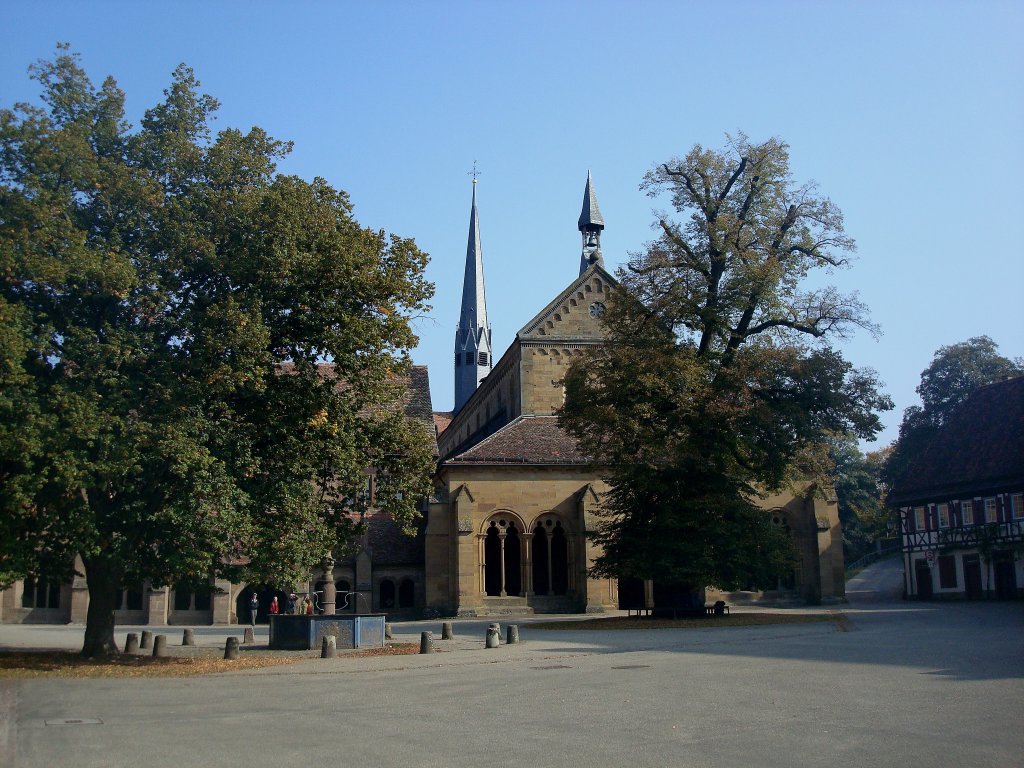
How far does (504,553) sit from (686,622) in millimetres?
15881

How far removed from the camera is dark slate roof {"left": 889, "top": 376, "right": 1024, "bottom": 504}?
164 ft

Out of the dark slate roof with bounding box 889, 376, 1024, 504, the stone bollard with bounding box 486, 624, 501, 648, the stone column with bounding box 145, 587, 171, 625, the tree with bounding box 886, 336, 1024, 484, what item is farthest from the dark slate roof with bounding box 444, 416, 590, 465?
the tree with bounding box 886, 336, 1024, 484

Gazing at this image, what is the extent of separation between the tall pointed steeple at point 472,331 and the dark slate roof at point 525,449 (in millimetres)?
46903

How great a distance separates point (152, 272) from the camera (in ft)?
74.3

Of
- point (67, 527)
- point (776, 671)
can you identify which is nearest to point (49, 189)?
point (67, 527)

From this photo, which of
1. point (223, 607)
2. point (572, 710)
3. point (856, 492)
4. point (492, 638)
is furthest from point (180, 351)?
point (856, 492)

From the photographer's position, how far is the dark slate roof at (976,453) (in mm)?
50031

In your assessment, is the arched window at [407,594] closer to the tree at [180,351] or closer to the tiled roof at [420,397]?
the tiled roof at [420,397]

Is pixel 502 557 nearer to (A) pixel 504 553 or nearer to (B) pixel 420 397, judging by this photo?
(A) pixel 504 553

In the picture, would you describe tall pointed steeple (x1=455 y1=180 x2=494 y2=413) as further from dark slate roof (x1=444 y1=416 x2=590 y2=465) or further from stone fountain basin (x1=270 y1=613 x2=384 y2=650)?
stone fountain basin (x1=270 y1=613 x2=384 y2=650)

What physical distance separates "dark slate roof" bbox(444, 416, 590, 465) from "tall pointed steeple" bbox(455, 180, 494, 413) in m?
46.9

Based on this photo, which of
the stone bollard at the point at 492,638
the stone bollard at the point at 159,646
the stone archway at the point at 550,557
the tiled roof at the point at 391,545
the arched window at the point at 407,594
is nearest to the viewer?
the stone bollard at the point at 492,638

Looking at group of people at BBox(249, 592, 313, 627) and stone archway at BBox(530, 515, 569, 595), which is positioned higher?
stone archway at BBox(530, 515, 569, 595)

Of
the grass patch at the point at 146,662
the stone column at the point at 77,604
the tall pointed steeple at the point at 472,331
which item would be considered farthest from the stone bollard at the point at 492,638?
the tall pointed steeple at the point at 472,331
